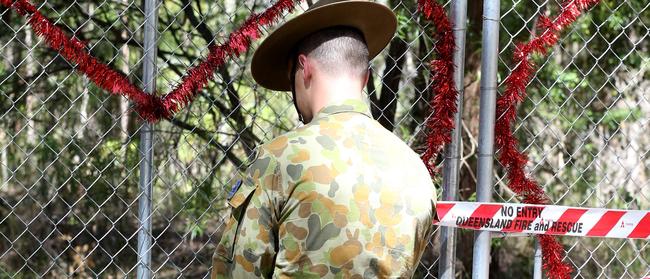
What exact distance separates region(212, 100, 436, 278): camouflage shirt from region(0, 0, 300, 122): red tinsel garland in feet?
3.65

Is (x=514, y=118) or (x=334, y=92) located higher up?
(x=334, y=92)

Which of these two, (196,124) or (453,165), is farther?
(196,124)

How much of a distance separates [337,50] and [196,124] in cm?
211

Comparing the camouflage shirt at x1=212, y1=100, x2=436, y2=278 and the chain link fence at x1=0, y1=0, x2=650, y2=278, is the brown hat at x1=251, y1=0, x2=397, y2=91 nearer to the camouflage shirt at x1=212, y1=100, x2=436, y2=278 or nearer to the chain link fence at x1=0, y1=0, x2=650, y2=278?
the camouflage shirt at x1=212, y1=100, x2=436, y2=278

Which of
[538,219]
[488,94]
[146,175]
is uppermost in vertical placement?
[146,175]

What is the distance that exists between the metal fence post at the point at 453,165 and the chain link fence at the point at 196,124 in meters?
0.96

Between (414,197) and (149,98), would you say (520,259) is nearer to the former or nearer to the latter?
(149,98)

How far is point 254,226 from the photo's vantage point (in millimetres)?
2088

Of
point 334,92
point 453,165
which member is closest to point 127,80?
point 453,165

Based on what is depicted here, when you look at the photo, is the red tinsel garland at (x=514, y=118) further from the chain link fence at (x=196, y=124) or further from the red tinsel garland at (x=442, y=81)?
the chain link fence at (x=196, y=124)

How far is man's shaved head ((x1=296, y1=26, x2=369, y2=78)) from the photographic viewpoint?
7.24 feet

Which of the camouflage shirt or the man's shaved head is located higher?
the man's shaved head

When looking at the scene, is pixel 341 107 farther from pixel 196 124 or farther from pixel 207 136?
pixel 207 136

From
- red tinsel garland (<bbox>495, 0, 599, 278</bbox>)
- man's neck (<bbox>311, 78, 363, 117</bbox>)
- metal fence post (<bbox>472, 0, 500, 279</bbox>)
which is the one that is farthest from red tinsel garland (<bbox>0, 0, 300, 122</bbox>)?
man's neck (<bbox>311, 78, 363, 117</bbox>)
